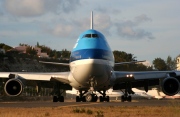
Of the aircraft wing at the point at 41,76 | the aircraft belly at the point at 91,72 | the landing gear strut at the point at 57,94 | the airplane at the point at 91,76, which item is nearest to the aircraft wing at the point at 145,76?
the airplane at the point at 91,76

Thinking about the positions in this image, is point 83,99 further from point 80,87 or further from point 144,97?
point 144,97

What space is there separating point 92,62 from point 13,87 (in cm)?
784

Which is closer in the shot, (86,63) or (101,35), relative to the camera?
(86,63)

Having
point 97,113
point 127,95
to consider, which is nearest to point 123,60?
Result: point 127,95

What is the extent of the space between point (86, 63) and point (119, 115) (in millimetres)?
15655

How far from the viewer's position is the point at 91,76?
34219 mm

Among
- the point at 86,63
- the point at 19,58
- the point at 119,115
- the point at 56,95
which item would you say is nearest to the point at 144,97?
the point at 19,58

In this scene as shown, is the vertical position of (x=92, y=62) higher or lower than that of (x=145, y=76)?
higher

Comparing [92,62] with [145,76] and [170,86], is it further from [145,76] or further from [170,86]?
[170,86]

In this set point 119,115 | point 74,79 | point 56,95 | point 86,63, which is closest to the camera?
point 119,115

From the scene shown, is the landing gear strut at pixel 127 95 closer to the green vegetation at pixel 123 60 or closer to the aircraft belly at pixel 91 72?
the aircraft belly at pixel 91 72

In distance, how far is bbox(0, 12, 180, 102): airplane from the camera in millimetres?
33906

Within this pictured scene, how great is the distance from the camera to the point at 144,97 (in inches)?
3031

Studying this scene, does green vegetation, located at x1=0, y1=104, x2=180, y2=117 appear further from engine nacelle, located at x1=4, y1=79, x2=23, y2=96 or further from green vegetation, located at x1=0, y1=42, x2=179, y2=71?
green vegetation, located at x1=0, y1=42, x2=179, y2=71
